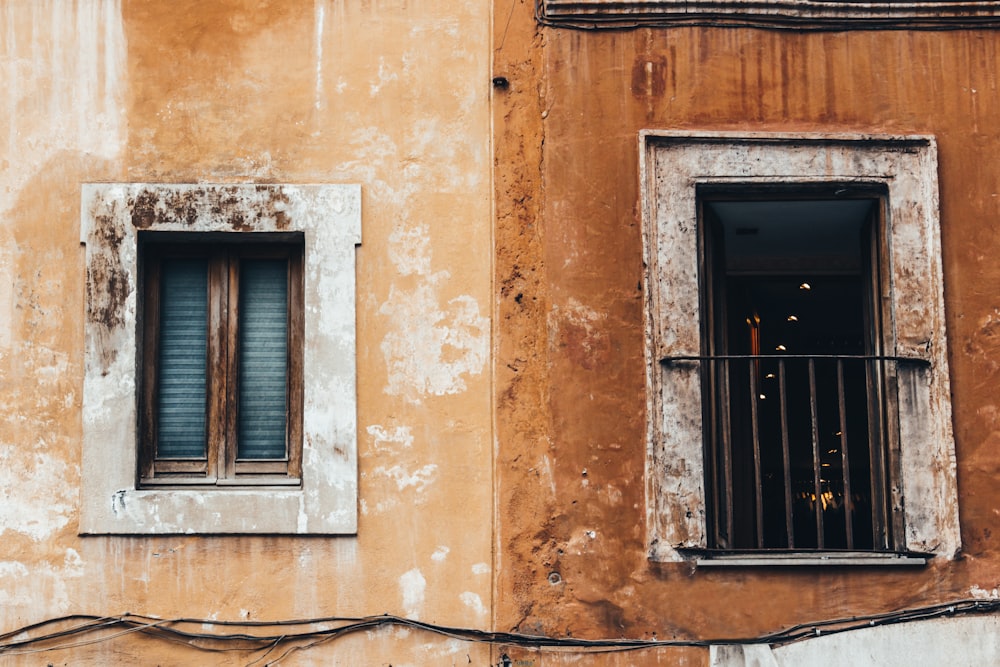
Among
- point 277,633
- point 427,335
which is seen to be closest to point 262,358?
point 427,335

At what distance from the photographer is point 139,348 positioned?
593cm

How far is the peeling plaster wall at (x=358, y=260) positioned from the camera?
5.78m

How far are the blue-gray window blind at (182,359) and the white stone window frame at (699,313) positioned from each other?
236cm

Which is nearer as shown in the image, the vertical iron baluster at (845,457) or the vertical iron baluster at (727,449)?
the vertical iron baluster at (845,457)

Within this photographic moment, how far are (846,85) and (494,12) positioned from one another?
1.92 meters

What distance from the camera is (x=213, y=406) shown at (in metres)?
6.02

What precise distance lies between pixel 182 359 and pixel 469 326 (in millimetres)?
1550

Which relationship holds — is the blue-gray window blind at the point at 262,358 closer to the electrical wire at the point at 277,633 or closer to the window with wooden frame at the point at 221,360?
the window with wooden frame at the point at 221,360

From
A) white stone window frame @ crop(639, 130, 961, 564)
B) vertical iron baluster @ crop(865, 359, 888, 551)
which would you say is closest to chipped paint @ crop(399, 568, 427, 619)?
white stone window frame @ crop(639, 130, 961, 564)

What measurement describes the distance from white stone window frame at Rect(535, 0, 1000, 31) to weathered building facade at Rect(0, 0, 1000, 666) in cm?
2

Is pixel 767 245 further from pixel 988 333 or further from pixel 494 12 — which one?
pixel 494 12

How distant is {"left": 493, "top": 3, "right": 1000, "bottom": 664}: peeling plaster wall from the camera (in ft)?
18.9

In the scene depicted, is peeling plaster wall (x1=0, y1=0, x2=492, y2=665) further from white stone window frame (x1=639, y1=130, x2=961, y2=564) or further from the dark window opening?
the dark window opening

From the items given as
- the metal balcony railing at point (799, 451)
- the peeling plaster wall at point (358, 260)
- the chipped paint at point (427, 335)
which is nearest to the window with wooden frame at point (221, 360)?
Answer: the peeling plaster wall at point (358, 260)
